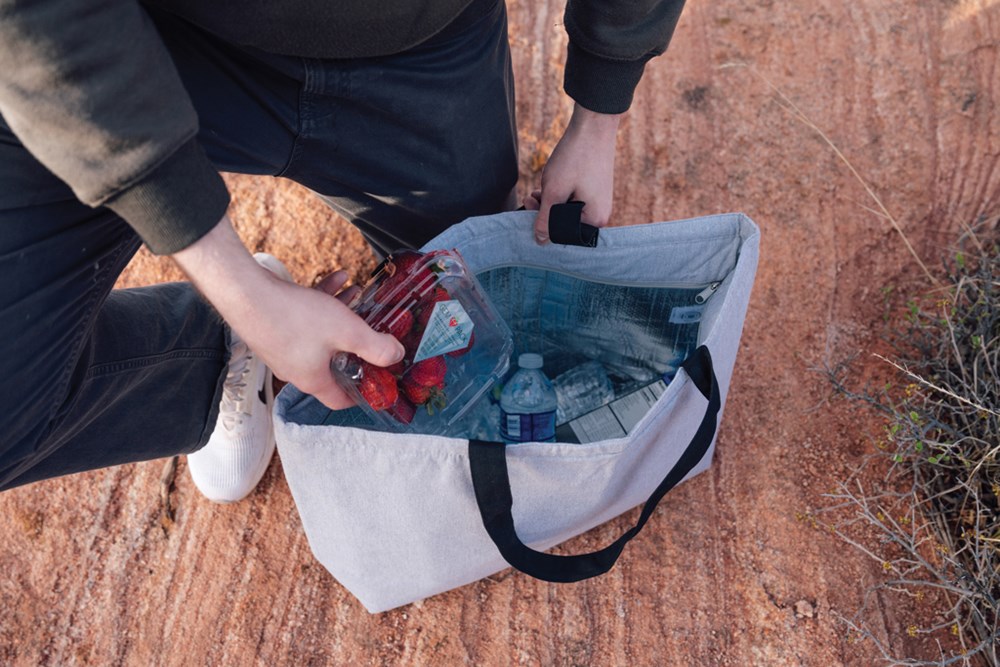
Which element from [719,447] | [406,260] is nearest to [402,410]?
[406,260]

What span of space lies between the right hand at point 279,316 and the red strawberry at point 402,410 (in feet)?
0.73

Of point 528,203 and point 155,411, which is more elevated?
point 528,203

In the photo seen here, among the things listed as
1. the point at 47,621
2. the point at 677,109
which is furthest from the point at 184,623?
the point at 677,109

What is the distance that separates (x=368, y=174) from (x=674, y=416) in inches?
27.7

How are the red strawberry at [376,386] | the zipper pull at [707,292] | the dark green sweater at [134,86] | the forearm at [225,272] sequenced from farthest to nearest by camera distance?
the zipper pull at [707,292]
the red strawberry at [376,386]
the forearm at [225,272]
the dark green sweater at [134,86]

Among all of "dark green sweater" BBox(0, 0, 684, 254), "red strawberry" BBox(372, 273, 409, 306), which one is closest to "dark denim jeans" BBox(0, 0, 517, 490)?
"dark green sweater" BBox(0, 0, 684, 254)

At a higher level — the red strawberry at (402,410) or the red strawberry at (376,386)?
the red strawberry at (376,386)

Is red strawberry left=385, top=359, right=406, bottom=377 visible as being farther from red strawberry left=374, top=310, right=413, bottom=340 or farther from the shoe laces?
the shoe laces

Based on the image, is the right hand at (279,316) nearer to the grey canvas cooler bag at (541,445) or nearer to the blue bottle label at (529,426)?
the grey canvas cooler bag at (541,445)

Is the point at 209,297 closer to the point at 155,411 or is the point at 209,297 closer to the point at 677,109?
the point at 155,411

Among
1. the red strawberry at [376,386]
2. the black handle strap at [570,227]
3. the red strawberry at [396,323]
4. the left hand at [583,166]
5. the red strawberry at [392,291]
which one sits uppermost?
the left hand at [583,166]

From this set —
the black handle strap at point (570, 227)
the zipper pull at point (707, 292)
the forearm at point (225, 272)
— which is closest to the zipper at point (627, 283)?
the zipper pull at point (707, 292)

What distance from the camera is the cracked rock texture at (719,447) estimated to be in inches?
61.2

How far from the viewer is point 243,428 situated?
169cm
